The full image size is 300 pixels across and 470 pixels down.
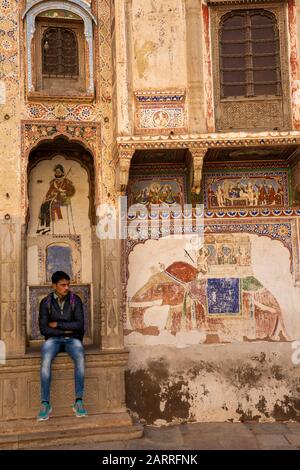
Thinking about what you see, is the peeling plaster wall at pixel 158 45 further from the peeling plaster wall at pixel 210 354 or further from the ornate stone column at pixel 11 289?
the ornate stone column at pixel 11 289

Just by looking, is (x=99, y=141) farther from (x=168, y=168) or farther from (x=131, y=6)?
(x=131, y=6)

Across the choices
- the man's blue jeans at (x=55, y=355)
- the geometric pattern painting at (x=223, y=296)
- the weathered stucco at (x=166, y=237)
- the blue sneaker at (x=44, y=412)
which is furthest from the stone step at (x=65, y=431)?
the geometric pattern painting at (x=223, y=296)

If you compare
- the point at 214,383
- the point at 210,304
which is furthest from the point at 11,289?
the point at 214,383

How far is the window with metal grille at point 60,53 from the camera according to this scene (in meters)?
8.26

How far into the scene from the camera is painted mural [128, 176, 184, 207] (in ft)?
27.9

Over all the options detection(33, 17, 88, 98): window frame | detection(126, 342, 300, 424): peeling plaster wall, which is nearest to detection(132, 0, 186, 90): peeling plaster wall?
detection(33, 17, 88, 98): window frame

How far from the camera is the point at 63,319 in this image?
744cm

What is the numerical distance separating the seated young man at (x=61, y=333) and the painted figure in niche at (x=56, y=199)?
59.7 inches

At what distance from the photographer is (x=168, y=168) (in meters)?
8.51

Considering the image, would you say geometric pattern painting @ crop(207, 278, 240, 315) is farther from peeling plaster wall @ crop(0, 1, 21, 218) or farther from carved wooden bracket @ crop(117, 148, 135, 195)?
peeling plaster wall @ crop(0, 1, 21, 218)

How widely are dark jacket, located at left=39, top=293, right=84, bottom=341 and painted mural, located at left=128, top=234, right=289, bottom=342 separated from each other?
3.62 ft

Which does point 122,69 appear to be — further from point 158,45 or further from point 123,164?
point 123,164
